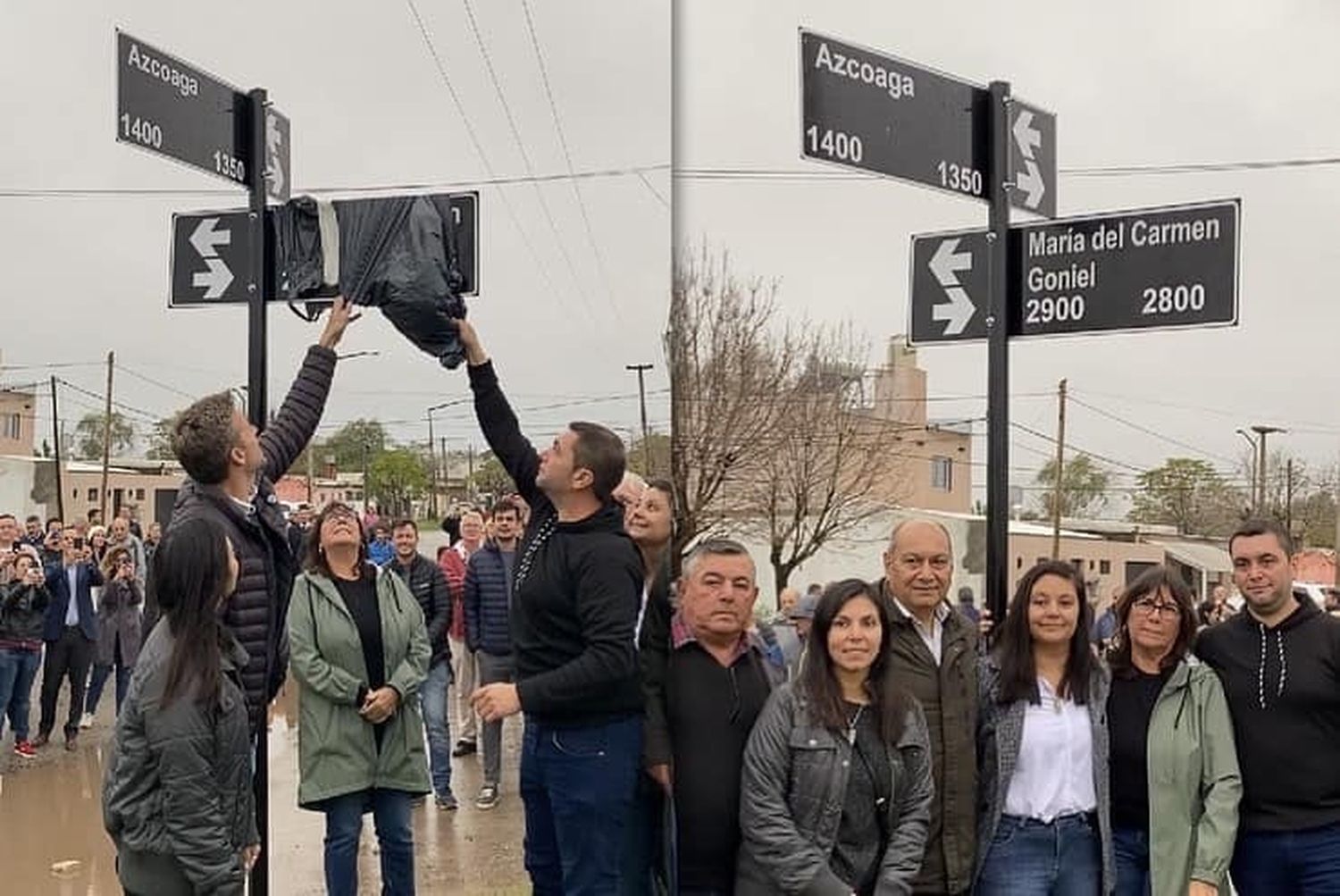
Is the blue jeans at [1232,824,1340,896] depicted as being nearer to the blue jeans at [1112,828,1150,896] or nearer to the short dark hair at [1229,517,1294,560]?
the blue jeans at [1112,828,1150,896]

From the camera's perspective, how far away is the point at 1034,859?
2711 millimetres

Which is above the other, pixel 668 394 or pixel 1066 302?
pixel 1066 302

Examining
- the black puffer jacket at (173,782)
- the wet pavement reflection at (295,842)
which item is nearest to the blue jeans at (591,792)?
the wet pavement reflection at (295,842)

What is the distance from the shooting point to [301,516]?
321 cm

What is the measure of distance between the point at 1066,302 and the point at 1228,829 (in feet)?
4.02

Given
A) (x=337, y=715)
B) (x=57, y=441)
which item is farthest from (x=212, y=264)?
(x=57, y=441)

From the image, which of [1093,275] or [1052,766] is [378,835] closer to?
[1052,766]

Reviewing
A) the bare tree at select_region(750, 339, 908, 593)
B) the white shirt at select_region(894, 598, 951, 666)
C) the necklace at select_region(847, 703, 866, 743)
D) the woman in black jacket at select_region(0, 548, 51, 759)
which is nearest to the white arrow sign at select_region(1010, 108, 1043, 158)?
the bare tree at select_region(750, 339, 908, 593)

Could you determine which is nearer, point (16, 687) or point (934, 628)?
point (934, 628)

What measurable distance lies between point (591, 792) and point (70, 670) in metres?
6.70

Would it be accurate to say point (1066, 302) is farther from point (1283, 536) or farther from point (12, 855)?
point (12, 855)

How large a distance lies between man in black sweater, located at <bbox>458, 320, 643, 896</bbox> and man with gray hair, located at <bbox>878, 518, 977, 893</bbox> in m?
0.68

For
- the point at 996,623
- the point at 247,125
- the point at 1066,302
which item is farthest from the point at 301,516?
the point at 1066,302

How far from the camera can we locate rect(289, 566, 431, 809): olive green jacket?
3.52 m
